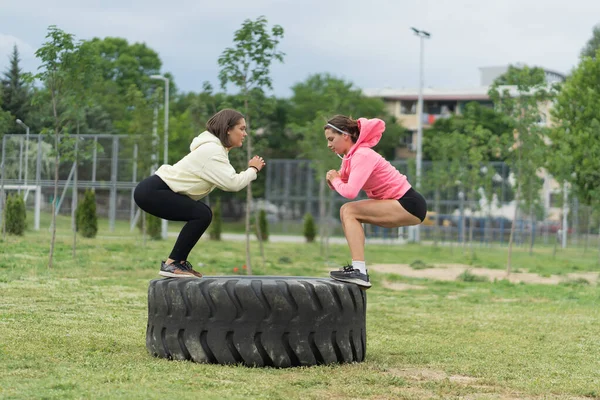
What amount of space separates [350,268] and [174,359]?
1.59 metres

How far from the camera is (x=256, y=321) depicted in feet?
23.6

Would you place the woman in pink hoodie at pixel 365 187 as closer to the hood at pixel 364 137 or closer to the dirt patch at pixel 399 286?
→ the hood at pixel 364 137

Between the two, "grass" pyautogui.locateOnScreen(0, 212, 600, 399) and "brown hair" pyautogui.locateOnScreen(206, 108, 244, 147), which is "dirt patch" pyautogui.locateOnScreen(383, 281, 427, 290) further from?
"brown hair" pyautogui.locateOnScreen(206, 108, 244, 147)

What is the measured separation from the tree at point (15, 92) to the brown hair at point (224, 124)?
586 inches

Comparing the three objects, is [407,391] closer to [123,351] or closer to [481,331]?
[123,351]

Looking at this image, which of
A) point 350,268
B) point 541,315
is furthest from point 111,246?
point 350,268

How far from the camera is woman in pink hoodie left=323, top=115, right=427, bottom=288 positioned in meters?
7.71

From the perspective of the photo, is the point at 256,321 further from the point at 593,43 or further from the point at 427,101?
the point at 427,101

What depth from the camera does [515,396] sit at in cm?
→ 652

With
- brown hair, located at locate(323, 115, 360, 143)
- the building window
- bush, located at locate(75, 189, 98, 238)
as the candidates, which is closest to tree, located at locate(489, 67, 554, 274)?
bush, located at locate(75, 189, 98, 238)

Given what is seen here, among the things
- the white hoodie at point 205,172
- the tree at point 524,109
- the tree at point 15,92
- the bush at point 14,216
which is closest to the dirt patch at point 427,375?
the white hoodie at point 205,172

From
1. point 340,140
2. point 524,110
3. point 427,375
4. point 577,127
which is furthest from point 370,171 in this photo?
point 577,127

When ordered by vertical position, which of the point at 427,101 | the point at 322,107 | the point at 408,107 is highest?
the point at 427,101

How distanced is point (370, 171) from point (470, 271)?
1489 centimetres
